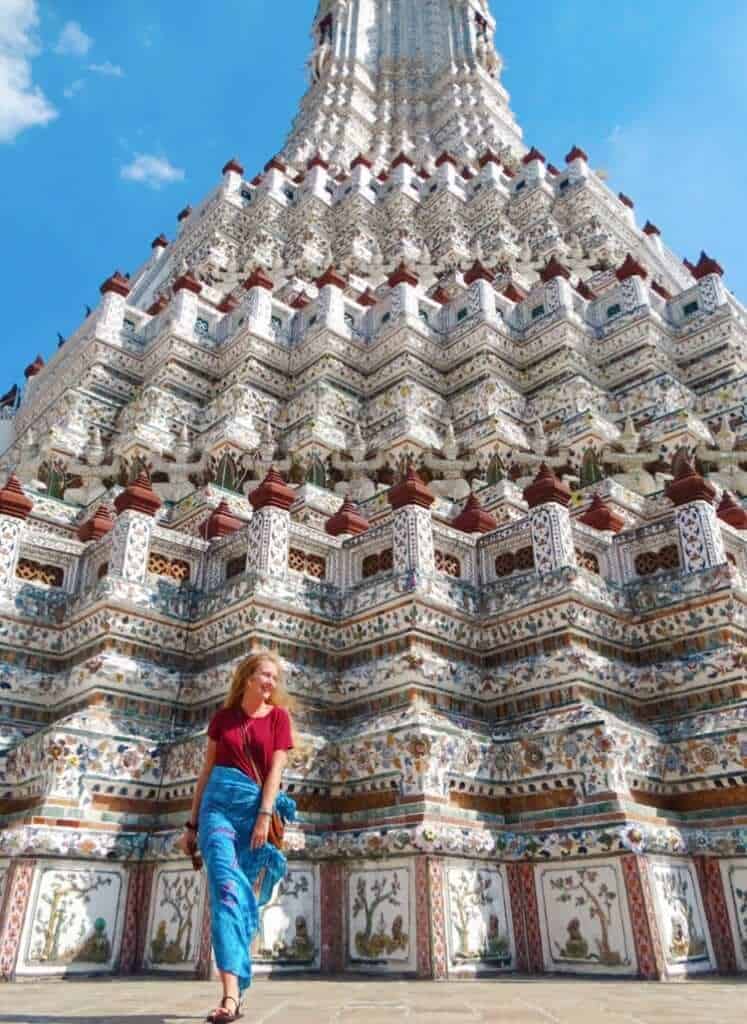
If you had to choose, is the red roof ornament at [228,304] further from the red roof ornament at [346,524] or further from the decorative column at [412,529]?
the decorative column at [412,529]

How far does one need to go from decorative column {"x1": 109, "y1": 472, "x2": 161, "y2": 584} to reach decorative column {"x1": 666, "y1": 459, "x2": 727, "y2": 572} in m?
5.20

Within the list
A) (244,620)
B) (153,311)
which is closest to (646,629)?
(244,620)

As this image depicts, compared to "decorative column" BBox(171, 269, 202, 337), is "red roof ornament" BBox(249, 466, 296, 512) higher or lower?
lower

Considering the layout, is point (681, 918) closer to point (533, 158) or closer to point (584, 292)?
point (584, 292)

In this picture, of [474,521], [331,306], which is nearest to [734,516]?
[474,521]

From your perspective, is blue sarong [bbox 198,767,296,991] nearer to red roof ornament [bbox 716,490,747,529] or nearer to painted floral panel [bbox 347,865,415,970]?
painted floral panel [bbox 347,865,415,970]

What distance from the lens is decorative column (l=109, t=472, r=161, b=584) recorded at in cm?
805

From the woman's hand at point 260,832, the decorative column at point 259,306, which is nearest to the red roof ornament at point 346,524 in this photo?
the woman's hand at point 260,832

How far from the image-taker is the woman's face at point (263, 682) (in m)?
4.06

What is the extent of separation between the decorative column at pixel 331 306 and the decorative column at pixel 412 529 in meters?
9.99

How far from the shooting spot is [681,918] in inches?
226

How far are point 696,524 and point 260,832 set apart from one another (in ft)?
18.6

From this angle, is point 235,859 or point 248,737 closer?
point 235,859

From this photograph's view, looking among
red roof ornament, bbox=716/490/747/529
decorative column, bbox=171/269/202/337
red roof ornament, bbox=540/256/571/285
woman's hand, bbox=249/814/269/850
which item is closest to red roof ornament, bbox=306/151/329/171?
decorative column, bbox=171/269/202/337
